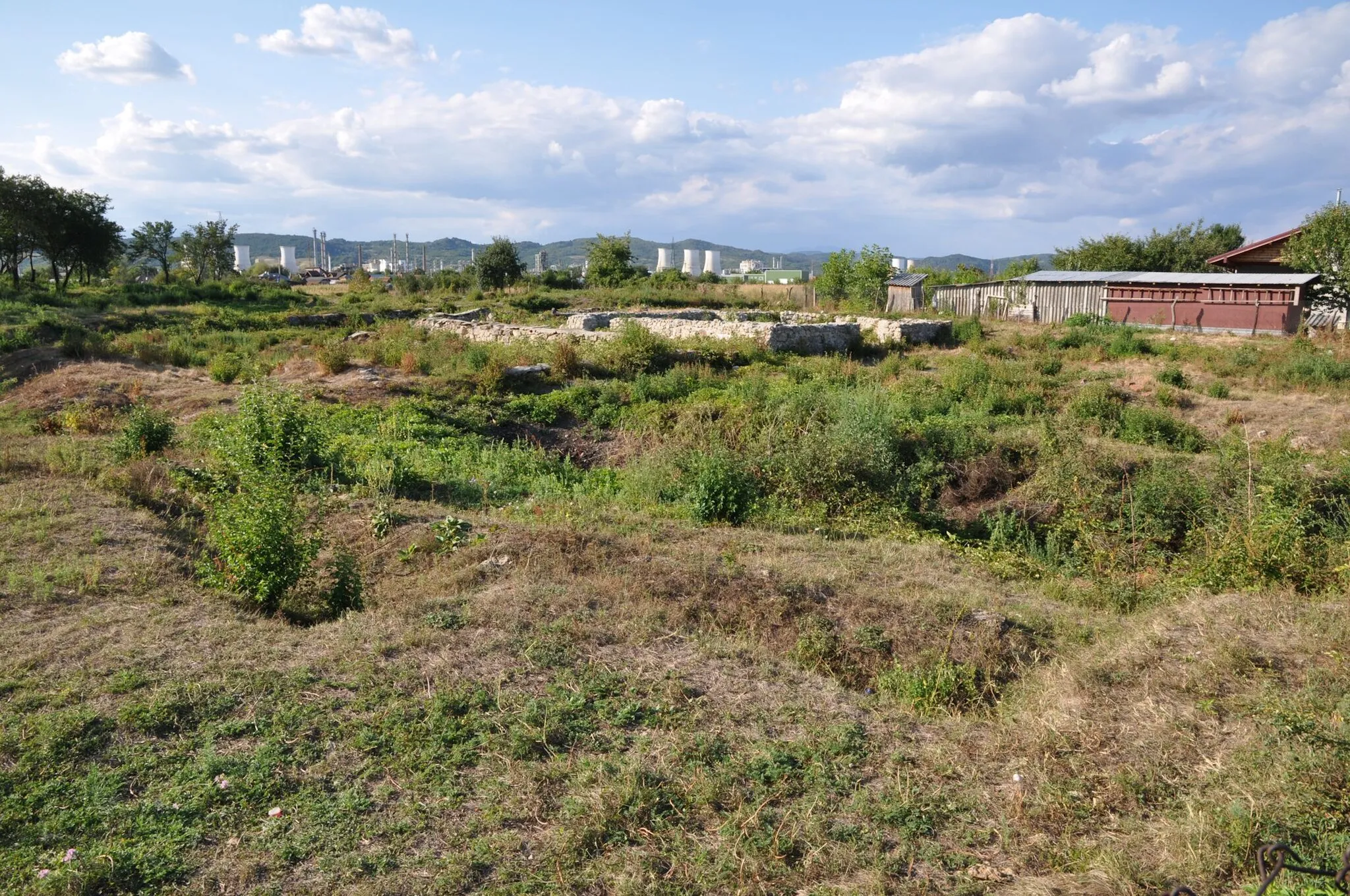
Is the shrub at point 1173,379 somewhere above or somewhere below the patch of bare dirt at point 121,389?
above

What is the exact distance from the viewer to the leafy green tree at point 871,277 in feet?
97.9

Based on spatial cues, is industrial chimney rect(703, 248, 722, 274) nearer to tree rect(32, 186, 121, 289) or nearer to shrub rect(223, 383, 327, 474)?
tree rect(32, 186, 121, 289)

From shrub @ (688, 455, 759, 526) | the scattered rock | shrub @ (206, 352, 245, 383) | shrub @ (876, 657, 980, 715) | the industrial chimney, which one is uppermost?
the industrial chimney

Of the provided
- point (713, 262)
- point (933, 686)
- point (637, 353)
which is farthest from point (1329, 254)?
point (713, 262)

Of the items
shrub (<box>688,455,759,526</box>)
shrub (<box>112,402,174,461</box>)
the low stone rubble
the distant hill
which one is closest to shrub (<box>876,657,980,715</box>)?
shrub (<box>688,455,759,526</box>)

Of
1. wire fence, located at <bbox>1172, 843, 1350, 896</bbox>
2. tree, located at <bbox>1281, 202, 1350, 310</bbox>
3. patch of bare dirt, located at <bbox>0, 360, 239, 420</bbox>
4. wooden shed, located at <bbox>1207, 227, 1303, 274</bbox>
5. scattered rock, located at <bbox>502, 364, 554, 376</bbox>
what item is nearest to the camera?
wire fence, located at <bbox>1172, 843, 1350, 896</bbox>

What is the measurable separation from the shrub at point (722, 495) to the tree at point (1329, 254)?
1996cm

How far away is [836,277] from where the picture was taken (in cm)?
3212

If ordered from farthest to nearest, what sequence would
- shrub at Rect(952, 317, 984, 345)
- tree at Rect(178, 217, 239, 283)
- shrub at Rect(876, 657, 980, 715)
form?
tree at Rect(178, 217, 239, 283) → shrub at Rect(952, 317, 984, 345) → shrub at Rect(876, 657, 980, 715)

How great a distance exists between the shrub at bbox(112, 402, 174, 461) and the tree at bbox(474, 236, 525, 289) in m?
27.5

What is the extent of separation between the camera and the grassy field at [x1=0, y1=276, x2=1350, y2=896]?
3688 millimetres

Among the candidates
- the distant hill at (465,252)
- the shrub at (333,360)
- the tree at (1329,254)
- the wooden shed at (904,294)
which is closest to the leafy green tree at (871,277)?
the wooden shed at (904,294)

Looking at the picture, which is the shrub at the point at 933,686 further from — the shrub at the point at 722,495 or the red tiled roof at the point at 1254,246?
the red tiled roof at the point at 1254,246

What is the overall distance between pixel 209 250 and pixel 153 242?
5.27m
